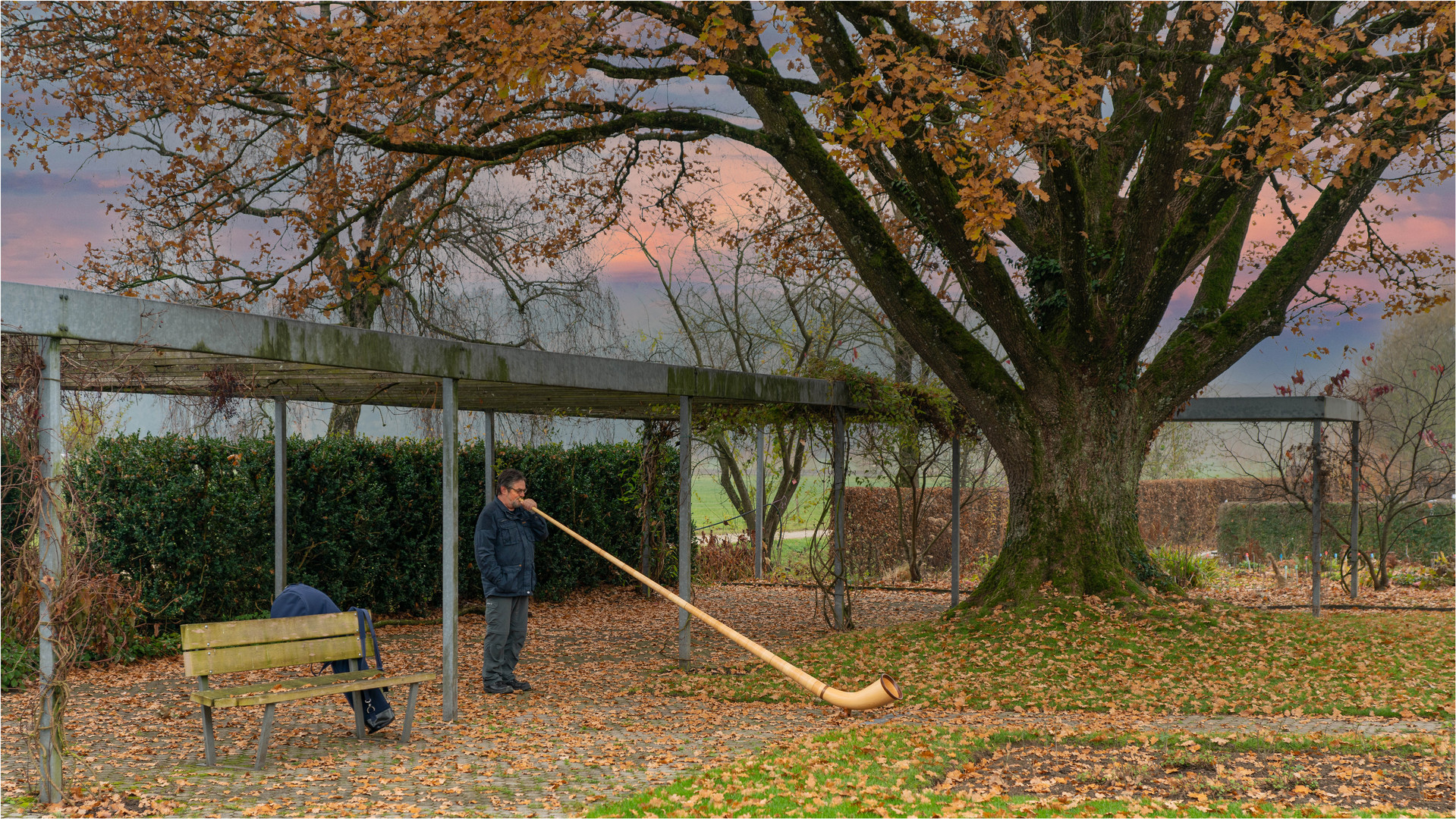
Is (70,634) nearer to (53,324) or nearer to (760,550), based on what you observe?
(53,324)

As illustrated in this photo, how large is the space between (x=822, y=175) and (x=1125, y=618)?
182 inches

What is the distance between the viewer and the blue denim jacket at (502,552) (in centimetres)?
768

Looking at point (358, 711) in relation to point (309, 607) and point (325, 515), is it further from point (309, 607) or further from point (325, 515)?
point (325, 515)

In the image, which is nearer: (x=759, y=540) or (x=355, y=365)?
(x=355, y=365)

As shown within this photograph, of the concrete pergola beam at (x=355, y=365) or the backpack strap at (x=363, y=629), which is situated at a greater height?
the concrete pergola beam at (x=355, y=365)

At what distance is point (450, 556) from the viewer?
7086mm

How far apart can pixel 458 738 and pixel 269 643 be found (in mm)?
1202

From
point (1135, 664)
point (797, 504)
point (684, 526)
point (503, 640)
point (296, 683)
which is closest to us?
point (296, 683)

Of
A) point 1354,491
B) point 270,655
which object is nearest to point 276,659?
point 270,655

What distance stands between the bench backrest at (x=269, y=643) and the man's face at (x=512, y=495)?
1.47 metres

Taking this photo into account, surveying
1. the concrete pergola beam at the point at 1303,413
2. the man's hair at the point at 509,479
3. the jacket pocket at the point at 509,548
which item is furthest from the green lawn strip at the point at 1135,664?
the concrete pergola beam at the point at 1303,413

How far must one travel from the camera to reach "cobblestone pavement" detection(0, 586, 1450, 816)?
5.01 metres

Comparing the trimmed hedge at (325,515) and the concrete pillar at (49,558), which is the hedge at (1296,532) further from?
the concrete pillar at (49,558)

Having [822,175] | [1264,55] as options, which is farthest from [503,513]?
[1264,55]
